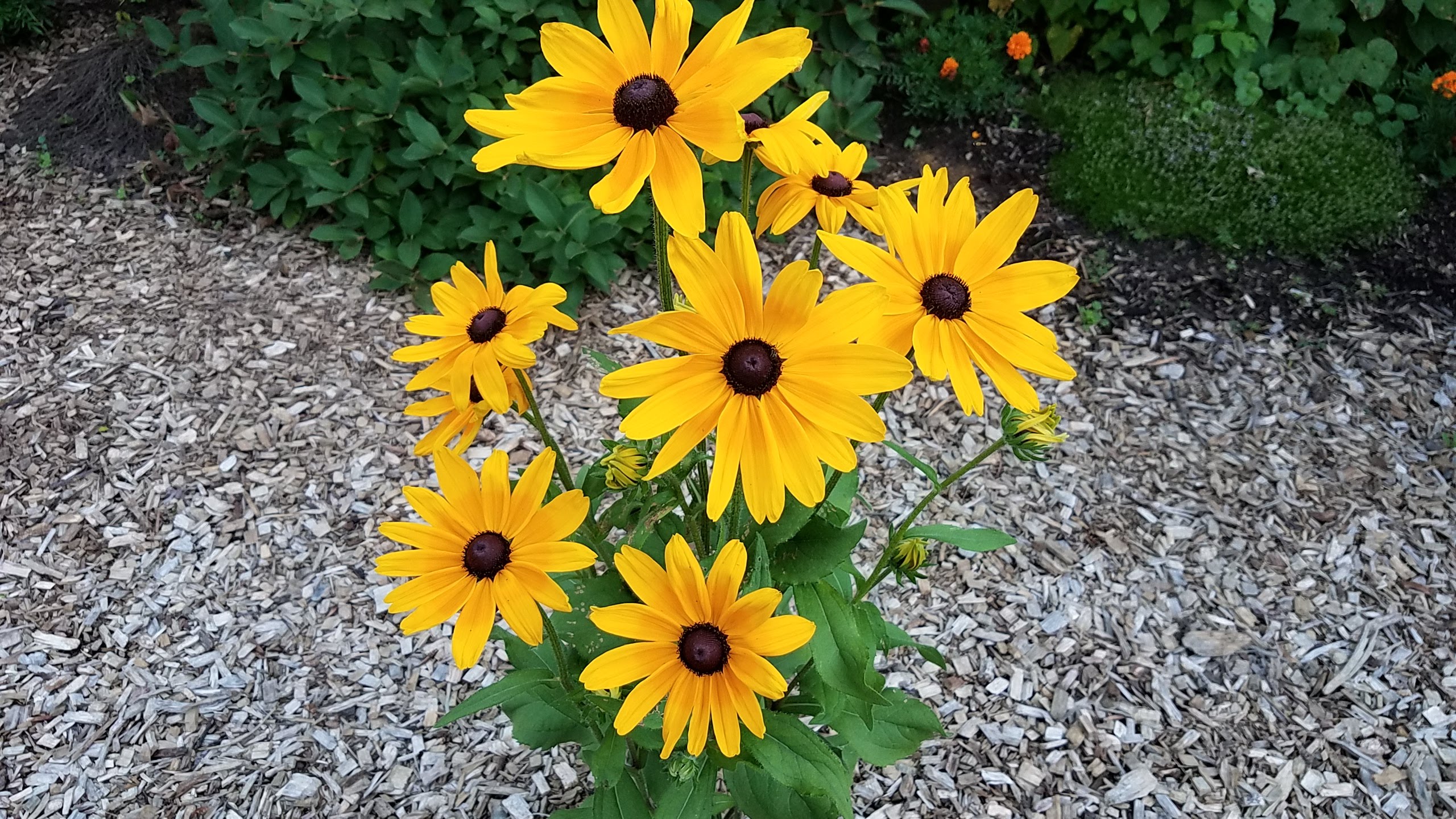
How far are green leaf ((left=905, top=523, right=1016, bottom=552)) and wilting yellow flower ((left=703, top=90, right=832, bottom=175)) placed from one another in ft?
2.37

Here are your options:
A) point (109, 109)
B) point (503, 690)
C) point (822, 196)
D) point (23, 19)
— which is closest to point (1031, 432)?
point (822, 196)

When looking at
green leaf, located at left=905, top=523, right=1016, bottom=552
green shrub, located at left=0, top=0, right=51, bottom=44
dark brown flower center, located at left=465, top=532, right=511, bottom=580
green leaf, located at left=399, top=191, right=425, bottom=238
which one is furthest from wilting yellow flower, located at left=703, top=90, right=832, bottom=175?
green shrub, located at left=0, top=0, right=51, bottom=44

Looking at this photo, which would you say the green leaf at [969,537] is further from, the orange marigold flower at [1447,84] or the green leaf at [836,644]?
the orange marigold flower at [1447,84]

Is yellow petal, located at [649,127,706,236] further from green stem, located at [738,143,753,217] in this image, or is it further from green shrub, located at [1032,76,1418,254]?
green shrub, located at [1032,76,1418,254]

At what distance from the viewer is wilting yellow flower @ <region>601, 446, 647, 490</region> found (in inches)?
52.0

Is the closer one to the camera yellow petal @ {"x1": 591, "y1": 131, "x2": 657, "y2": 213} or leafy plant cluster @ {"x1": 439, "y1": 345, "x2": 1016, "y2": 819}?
yellow petal @ {"x1": 591, "y1": 131, "x2": 657, "y2": 213}

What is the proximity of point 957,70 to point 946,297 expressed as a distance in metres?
3.49

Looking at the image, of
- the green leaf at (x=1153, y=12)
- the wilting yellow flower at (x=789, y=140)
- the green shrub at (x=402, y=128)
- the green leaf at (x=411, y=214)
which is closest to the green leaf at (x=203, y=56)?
the green shrub at (x=402, y=128)

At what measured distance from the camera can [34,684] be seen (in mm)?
2588

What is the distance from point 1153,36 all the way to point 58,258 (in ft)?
15.6

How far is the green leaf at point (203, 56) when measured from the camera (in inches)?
136

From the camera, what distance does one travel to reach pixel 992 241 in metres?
1.14

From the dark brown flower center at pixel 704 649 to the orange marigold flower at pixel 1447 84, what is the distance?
4.34 meters

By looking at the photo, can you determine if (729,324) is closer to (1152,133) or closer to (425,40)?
(425,40)
